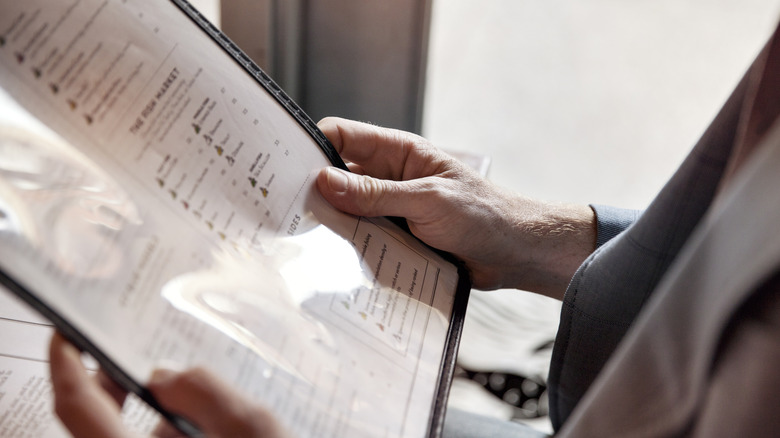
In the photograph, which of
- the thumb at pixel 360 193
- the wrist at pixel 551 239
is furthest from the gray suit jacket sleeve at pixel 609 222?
the thumb at pixel 360 193

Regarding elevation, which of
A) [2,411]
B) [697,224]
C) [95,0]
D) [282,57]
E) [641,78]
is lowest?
[2,411]

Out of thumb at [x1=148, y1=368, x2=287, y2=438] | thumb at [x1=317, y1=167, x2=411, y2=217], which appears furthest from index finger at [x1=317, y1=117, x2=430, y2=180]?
thumb at [x1=148, y1=368, x2=287, y2=438]

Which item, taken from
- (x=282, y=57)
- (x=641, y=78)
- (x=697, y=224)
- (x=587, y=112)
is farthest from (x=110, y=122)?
(x=641, y=78)

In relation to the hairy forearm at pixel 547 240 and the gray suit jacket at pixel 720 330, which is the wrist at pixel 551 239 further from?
the gray suit jacket at pixel 720 330

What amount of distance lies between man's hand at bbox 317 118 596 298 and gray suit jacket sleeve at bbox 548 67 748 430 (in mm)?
144

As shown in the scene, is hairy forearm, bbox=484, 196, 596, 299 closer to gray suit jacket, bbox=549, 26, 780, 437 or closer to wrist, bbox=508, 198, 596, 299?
wrist, bbox=508, 198, 596, 299

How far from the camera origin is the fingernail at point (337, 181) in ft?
1.90

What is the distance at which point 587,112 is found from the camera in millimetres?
2172

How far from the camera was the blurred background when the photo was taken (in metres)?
1.15

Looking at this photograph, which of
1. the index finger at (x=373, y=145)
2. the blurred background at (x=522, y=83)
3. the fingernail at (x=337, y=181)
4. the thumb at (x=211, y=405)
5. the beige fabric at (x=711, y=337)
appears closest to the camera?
the beige fabric at (x=711, y=337)

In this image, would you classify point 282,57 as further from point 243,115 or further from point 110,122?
point 110,122

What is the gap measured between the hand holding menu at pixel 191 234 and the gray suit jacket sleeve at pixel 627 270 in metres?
0.13

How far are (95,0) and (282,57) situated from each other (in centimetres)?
75

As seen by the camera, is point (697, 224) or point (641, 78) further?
point (641, 78)
